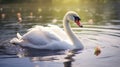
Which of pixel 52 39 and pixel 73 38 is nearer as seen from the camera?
pixel 52 39

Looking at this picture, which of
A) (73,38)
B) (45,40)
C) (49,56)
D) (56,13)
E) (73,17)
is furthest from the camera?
(56,13)

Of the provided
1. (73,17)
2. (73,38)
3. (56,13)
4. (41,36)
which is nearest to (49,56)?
(41,36)

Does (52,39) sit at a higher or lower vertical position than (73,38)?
higher

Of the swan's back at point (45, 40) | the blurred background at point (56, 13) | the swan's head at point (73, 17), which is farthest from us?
the blurred background at point (56, 13)

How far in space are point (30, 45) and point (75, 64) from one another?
11.9 ft

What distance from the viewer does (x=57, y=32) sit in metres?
14.7

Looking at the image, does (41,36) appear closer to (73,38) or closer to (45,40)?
(45,40)

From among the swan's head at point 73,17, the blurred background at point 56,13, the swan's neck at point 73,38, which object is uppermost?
the swan's head at point 73,17

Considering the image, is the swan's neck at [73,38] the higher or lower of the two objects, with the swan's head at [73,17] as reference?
lower

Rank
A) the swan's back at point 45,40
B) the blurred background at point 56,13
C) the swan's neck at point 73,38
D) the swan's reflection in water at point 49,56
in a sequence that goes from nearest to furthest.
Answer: the swan's reflection in water at point 49,56 < the swan's back at point 45,40 < the swan's neck at point 73,38 < the blurred background at point 56,13

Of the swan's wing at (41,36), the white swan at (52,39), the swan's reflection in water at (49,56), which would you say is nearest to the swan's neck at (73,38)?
the white swan at (52,39)

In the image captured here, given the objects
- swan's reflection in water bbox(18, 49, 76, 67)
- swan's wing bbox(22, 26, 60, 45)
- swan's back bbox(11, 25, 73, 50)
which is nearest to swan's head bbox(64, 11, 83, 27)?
swan's back bbox(11, 25, 73, 50)

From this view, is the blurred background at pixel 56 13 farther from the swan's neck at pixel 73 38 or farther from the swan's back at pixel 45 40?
the swan's back at pixel 45 40

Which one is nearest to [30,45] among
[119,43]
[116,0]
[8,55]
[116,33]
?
[8,55]
